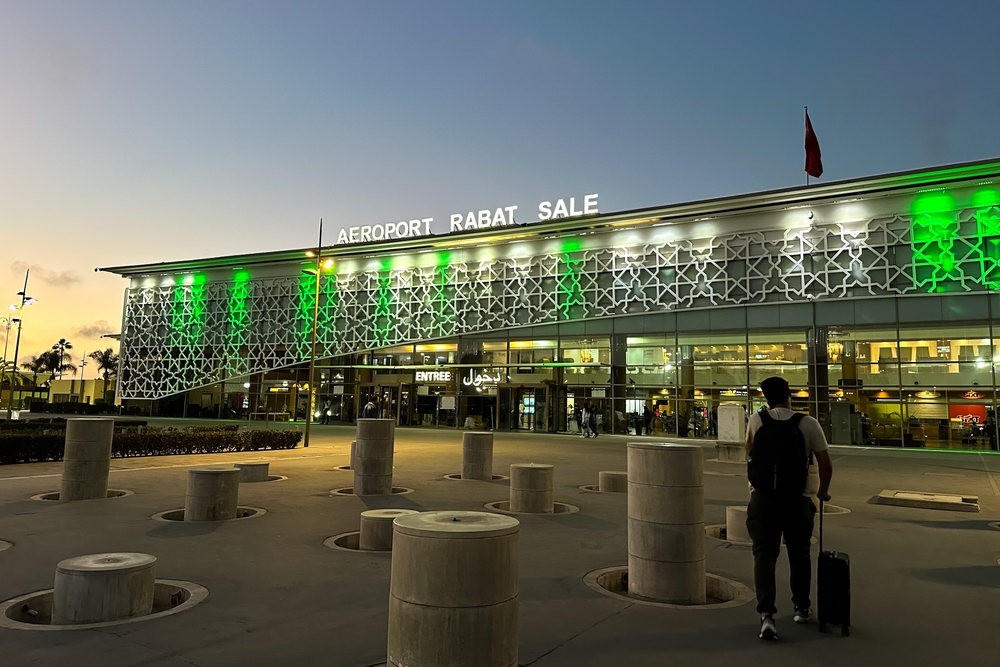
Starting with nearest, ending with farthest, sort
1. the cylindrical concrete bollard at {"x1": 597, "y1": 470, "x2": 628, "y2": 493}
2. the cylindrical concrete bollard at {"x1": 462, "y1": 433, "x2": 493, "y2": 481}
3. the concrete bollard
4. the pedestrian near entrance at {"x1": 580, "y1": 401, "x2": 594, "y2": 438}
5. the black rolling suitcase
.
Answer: the black rolling suitcase
the concrete bollard
the cylindrical concrete bollard at {"x1": 597, "y1": 470, "x2": 628, "y2": 493}
the cylindrical concrete bollard at {"x1": 462, "y1": 433, "x2": 493, "y2": 481}
the pedestrian near entrance at {"x1": 580, "y1": 401, "x2": 594, "y2": 438}

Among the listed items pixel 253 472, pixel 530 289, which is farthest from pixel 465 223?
pixel 253 472

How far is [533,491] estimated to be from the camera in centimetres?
1169

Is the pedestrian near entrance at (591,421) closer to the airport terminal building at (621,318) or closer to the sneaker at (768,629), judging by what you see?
the airport terminal building at (621,318)

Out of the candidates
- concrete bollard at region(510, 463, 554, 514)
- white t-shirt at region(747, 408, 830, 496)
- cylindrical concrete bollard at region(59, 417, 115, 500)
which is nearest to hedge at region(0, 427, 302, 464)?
cylindrical concrete bollard at region(59, 417, 115, 500)

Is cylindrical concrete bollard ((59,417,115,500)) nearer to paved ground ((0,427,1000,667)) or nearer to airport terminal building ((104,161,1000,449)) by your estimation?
paved ground ((0,427,1000,667))

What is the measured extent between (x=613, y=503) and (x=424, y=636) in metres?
9.49

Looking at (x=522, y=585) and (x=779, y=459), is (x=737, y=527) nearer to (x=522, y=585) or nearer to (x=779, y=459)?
(x=522, y=585)

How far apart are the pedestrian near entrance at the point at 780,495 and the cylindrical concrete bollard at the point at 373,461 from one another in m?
8.96

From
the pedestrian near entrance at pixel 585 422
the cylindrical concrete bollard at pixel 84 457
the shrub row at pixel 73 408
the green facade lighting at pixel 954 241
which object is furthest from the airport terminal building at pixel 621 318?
the cylindrical concrete bollard at pixel 84 457

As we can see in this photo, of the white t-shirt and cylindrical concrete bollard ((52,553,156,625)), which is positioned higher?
the white t-shirt

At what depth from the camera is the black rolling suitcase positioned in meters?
5.63

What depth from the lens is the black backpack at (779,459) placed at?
220 inches

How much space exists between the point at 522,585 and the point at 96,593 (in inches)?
161

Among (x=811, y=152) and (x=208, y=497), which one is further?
(x=811, y=152)
